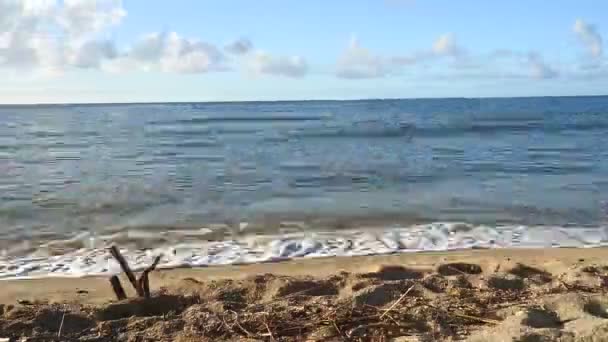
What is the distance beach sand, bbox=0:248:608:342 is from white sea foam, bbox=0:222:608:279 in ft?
2.99

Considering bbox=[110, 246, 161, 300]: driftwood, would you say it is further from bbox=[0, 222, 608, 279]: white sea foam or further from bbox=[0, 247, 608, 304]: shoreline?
bbox=[0, 222, 608, 279]: white sea foam

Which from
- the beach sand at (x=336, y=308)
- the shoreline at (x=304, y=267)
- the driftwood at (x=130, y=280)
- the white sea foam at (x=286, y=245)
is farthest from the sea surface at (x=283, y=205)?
the driftwood at (x=130, y=280)

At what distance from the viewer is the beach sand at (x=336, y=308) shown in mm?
3832

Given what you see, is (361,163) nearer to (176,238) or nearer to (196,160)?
(196,160)

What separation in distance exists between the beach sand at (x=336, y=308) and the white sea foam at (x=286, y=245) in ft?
2.99

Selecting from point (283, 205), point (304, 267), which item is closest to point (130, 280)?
point (304, 267)

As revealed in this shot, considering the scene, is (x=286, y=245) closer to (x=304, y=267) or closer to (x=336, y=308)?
(x=304, y=267)

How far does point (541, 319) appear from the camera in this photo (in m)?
3.94

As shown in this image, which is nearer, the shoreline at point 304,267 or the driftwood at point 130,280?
the driftwood at point 130,280

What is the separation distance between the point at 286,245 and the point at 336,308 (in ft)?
11.4

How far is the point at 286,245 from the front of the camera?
302 inches

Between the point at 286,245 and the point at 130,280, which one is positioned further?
the point at 286,245

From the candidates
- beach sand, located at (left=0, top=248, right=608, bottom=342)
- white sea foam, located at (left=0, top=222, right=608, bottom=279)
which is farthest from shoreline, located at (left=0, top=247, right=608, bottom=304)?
white sea foam, located at (left=0, top=222, right=608, bottom=279)

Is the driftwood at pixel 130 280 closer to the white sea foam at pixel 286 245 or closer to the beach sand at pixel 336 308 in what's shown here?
the beach sand at pixel 336 308
